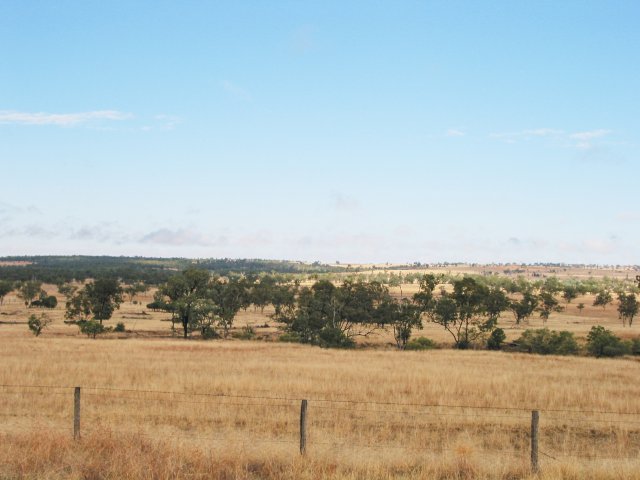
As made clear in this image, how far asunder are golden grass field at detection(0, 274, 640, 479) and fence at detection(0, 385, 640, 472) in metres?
0.07

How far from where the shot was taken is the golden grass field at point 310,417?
12.5 m

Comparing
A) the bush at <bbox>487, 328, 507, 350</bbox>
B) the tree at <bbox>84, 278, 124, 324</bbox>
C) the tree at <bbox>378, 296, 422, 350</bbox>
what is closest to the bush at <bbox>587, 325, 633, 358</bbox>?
the bush at <bbox>487, 328, 507, 350</bbox>

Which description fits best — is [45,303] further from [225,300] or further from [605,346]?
[605,346]

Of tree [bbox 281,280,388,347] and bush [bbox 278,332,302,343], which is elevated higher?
tree [bbox 281,280,388,347]

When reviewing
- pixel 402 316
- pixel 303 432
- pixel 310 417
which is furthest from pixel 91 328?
pixel 303 432

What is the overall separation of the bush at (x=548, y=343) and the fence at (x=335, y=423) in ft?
117

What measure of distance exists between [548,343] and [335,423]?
44.8 m

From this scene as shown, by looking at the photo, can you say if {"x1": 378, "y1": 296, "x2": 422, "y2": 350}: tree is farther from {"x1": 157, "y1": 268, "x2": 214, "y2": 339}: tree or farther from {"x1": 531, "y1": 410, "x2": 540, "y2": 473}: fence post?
{"x1": 531, "y1": 410, "x2": 540, "y2": 473}: fence post

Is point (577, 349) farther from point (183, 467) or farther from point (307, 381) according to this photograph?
point (183, 467)

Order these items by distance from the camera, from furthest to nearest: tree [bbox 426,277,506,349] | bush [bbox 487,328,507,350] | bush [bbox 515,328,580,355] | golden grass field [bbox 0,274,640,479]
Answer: tree [bbox 426,277,506,349] < bush [bbox 487,328,507,350] < bush [bbox 515,328,580,355] < golden grass field [bbox 0,274,640,479]

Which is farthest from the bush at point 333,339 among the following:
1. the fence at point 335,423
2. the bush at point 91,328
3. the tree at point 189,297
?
the fence at point 335,423

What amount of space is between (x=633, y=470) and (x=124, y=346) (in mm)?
43016

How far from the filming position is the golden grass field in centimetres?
1252

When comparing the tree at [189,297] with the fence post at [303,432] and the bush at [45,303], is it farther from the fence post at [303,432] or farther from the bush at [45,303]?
the bush at [45,303]
